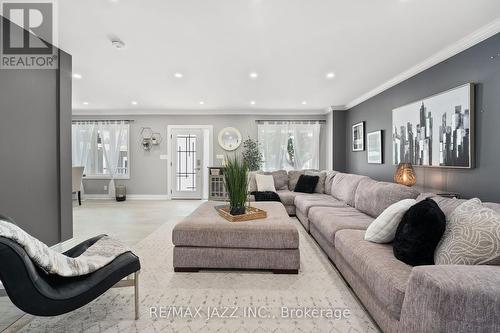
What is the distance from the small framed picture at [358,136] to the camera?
525cm

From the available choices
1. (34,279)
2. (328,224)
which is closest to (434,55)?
(328,224)

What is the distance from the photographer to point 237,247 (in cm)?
239

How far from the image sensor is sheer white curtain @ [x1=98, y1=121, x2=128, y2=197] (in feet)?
22.0

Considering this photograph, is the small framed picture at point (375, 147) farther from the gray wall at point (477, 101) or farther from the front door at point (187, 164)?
the front door at point (187, 164)

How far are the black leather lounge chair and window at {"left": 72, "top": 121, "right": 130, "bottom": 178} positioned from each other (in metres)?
5.74

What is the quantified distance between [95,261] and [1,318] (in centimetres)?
92

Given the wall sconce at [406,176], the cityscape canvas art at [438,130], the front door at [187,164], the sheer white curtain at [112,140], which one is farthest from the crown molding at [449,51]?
the sheer white curtain at [112,140]

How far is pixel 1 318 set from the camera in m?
1.80

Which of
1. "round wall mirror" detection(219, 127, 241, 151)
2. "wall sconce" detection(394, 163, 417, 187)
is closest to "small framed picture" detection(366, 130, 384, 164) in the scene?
"wall sconce" detection(394, 163, 417, 187)

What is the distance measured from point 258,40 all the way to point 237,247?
2.19m

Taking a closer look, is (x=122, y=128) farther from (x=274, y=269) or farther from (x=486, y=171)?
(x=486, y=171)

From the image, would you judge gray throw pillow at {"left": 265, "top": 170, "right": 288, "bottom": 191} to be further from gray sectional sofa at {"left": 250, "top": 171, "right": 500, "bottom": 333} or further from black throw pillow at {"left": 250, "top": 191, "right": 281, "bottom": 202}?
gray sectional sofa at {"left": 250, "top": 171, "right": 500, "bottom": 333}

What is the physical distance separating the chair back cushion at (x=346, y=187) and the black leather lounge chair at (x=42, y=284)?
3.19 m

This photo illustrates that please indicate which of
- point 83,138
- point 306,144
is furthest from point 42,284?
point 83,138
